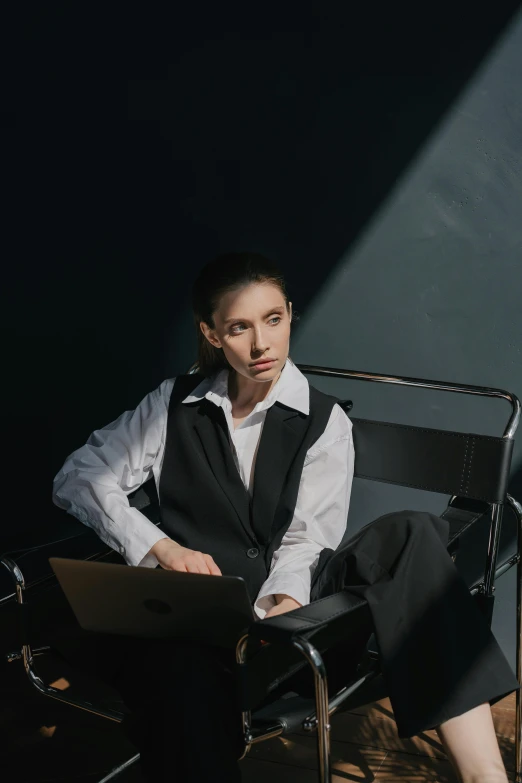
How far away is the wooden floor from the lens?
214cm

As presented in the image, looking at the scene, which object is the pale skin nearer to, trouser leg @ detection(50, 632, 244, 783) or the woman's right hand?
the woman's right hand

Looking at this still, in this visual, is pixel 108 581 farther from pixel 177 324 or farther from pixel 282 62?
pixel 282 62

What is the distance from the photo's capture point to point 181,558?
1.87 m

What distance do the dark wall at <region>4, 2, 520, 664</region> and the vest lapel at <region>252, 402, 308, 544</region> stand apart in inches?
20.7

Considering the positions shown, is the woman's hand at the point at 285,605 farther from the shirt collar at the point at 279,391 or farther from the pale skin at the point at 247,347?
the shirt collar at the point at 279,391

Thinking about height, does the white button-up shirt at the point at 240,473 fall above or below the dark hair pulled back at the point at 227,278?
below

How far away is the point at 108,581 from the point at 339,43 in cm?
152

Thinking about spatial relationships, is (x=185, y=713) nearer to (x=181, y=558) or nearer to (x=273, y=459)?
(x=181, y=558)

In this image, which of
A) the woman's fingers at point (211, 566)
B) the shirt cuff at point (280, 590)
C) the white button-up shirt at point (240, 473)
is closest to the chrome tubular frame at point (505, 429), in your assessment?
the white button-up shirt at point (240, 473)

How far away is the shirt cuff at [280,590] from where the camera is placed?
1.84m

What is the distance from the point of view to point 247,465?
207cm

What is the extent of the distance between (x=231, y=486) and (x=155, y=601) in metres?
0.47

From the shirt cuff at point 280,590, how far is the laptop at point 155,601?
22 centimetres

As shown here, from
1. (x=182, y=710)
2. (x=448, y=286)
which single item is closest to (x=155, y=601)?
(x=182, y=710)
